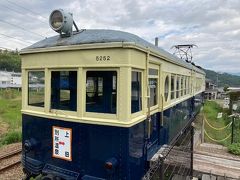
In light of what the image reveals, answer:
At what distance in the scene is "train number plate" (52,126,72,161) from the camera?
4.36m

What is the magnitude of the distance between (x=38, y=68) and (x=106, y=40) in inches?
63.1

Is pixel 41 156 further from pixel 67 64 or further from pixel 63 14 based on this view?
pixel 63 14

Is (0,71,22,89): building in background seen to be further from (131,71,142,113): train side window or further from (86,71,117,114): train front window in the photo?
(131,71,142,113): train side window

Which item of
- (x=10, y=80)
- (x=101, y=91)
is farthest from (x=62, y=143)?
(x=10, y=80)

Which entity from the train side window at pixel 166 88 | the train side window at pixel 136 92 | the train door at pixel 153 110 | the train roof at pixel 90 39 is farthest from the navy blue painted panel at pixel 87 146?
the train side window at pixel 166 88

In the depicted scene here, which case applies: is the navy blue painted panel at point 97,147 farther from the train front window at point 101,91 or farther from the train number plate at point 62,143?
the train front window at point 101,91

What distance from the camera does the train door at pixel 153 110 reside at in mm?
4727

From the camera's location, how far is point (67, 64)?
4.29 m

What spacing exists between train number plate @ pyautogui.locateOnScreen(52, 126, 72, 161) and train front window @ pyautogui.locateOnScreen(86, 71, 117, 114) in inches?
23.7

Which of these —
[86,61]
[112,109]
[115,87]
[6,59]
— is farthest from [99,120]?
[6,59]

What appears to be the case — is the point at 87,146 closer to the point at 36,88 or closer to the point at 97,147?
the point at 97,147

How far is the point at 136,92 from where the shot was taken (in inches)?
167

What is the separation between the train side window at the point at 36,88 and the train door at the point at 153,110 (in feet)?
6.73

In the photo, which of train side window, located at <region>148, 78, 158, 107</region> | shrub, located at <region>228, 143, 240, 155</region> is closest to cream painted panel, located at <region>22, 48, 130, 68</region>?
train side window, located at <region>148, 78, 158, 107</region>
